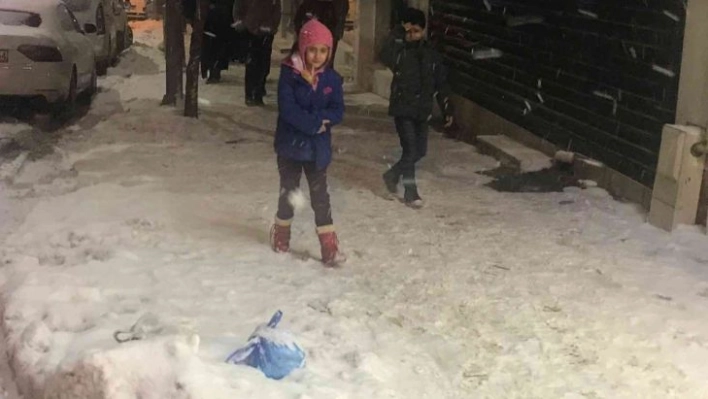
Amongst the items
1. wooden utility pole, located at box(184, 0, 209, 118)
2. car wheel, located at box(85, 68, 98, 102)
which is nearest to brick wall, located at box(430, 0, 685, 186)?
wooden utility pole, located at box(184, 0, 209, 118)

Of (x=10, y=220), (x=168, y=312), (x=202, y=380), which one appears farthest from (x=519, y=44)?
(x=202, y=380)

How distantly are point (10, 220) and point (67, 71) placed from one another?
4.64 m

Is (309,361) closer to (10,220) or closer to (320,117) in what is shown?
(320,117)

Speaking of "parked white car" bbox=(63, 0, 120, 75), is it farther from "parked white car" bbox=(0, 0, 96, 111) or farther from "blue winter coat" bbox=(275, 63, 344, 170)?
"blue winter coat" bbox=(275, 63, 344, 170)

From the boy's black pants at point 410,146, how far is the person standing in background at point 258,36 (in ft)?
18.0

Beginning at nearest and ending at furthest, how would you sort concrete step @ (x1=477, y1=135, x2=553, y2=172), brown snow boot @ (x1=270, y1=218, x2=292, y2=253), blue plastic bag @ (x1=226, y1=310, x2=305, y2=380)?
blue plastic bag @ (x1=226, y1=310, x2=305, y2=380) → brown snow boot @ (x1=270, y1=218, x2=292, y2=253) → concrete step @ (x1=477, y1=135, x2=553, y2=172)

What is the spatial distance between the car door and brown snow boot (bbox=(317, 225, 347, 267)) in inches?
258

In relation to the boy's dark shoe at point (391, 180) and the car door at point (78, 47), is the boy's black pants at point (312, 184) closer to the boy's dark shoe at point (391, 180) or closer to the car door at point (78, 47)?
the boy's dark shoe at point (391, 180)

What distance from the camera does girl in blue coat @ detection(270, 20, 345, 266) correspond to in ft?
18.1

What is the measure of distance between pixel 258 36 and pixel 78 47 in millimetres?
2347

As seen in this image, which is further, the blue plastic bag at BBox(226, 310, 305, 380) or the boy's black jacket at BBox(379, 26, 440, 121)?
the boy's black jacket at BBox(379, 26, 440, 121)

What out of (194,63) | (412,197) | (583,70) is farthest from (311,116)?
(194,63)

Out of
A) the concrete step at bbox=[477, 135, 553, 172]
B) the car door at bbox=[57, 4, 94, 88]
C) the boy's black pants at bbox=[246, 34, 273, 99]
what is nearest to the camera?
the concrete step at bbox=[477, 135, 553, 172]

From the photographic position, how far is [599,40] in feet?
27.0
